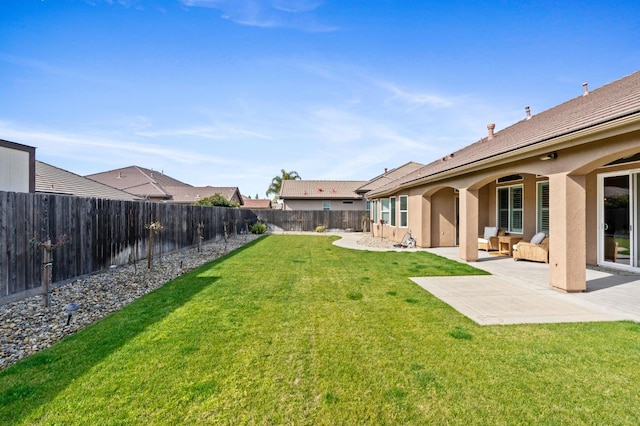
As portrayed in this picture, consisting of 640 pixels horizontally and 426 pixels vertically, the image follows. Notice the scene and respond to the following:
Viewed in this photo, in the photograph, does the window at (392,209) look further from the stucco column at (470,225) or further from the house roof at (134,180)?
the house roof at (134,180)

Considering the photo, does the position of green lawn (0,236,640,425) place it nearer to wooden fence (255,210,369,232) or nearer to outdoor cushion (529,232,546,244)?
outdoor cushion (529,232,546,244)

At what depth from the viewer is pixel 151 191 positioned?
33.3 m

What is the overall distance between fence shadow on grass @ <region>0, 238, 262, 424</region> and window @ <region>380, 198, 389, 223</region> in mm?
13767

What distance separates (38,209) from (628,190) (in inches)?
512

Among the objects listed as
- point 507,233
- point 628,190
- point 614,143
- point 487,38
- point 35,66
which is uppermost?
point 487,38

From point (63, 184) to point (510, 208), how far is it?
2259cm

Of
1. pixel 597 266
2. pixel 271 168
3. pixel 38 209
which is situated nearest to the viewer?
pixel 38 209

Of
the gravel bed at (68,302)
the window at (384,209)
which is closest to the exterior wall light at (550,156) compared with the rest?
the gravel bed at (68,302)

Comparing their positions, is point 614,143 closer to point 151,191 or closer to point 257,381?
point 257,381

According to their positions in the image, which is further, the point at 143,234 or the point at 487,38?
the point at 487,38

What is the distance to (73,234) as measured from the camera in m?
6.43

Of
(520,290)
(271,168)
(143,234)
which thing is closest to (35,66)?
(143,234)

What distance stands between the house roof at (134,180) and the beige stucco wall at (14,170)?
1928 centimetres

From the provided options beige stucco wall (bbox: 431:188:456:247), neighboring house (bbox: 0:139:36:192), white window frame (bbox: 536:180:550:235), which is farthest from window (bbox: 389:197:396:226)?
neighboring house (bbox: 0:139:36:192)
